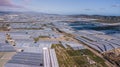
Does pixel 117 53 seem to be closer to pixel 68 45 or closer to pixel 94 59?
pixel 94 59

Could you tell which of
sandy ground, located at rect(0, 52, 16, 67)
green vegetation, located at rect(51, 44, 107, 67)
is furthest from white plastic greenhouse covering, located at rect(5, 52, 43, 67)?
green vegetation, located at rect(51, 44, 107, 67)

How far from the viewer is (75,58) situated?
52.9 feet

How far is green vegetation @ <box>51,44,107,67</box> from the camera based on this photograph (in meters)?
14.6

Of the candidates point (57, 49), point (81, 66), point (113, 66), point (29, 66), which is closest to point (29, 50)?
point (57, 49)

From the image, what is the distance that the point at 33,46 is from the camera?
19359mm

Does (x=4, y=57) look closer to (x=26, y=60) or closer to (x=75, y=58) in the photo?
(x=26, y=60)

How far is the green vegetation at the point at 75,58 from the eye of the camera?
14625 mm

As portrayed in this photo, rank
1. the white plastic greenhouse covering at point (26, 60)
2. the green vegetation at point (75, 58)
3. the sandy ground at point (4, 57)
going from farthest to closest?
the green vegetation at point (75, 58) < the sandy ground at point (4, 57) < the white plastic greenhouse covering at point (26, 60)

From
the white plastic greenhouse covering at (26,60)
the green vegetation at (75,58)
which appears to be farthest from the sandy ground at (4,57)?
the green vegetation at (75,58)

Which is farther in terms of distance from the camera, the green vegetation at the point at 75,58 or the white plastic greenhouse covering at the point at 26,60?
the green vegetation at the point at 75,58

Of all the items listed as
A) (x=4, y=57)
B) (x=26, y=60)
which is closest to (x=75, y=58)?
(x=26, y=60)

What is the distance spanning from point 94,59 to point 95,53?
2178 mm

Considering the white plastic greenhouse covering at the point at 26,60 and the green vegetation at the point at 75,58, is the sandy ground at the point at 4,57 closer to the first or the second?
the white plastic greenhouse covering at the point at 26,60

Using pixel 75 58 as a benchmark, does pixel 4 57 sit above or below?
above
